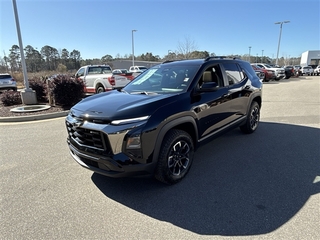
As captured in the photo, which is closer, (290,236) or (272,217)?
(290,236)

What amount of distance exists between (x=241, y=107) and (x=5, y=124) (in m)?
7.42

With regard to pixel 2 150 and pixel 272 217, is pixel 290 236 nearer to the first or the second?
pixel 272 217

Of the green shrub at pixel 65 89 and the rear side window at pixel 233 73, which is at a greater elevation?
the rear side window at pixel 233 73

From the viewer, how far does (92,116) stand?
2.72m

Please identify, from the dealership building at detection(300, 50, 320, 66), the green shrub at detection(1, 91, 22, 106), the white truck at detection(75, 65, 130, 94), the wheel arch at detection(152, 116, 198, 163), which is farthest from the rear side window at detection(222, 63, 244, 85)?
the dealership building at detection(300, 50, 320, 66)

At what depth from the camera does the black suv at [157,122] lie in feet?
8.46

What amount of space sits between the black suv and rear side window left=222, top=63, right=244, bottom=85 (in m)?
0.04

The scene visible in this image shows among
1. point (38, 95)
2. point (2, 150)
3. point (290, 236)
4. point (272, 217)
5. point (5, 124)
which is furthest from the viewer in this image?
point (38, 95)

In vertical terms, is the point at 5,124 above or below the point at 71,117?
below

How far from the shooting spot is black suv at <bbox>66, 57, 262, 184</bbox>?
2578 millimetres

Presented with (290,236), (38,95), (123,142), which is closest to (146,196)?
(123,142)

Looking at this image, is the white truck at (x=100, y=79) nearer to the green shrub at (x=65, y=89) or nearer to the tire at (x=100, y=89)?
the tire at (x=100, y=89)

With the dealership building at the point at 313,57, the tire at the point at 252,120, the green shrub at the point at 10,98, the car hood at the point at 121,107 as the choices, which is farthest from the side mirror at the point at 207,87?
the dealership building at the point at 313,57

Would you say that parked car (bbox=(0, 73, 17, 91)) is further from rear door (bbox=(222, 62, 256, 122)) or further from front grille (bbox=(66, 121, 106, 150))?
rear door (bbox=(222, 62, 256, 122))
